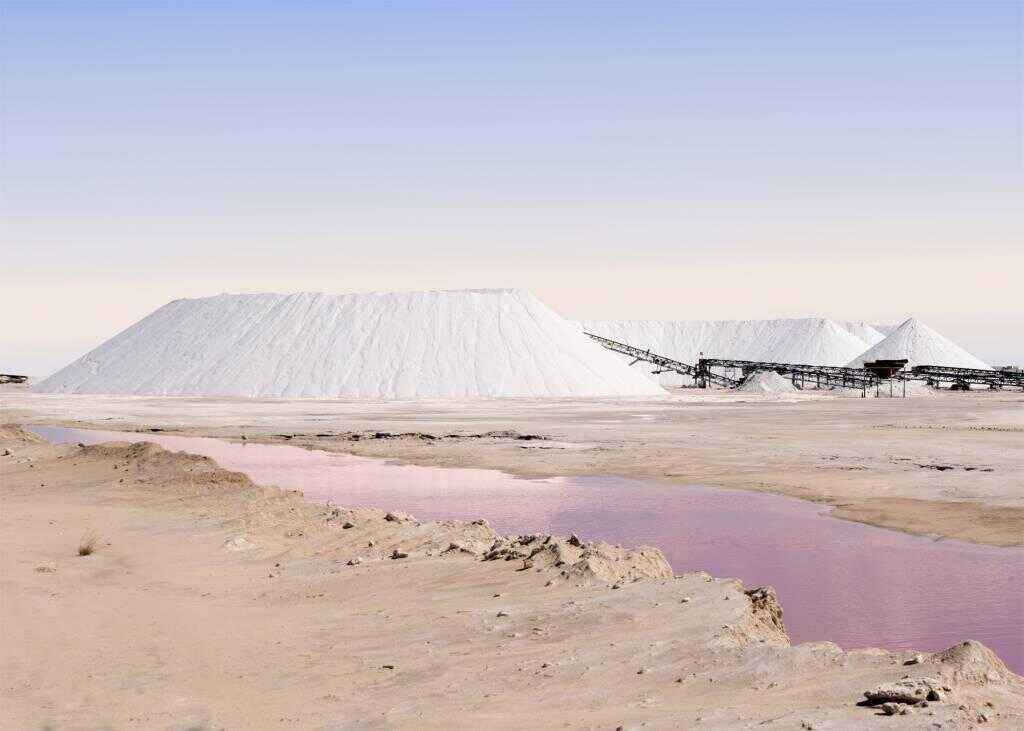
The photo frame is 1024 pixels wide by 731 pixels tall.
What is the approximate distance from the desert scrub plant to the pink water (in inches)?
217

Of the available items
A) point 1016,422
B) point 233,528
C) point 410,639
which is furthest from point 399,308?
point 410,639

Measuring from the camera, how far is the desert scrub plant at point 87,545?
13461 mm

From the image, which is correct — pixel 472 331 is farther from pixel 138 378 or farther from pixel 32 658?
pixel 32 658

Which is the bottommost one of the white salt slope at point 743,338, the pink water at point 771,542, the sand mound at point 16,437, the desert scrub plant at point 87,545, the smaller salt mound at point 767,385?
the pink water at point 771,542

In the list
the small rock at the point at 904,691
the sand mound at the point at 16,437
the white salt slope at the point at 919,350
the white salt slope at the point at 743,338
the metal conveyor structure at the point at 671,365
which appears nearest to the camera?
the small rock at the point at 904,691

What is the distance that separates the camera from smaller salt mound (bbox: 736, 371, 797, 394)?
87.2 meters

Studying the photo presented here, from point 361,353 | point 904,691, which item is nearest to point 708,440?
point 904,691

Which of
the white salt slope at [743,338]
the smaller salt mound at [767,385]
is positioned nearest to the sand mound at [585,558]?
the smaller salt mound at [767,385]

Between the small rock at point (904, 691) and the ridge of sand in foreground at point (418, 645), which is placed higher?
the small rock at point (904, 691)

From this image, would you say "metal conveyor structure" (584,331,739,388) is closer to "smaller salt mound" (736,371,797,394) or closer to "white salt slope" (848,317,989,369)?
"smaller salt mound" (736,371,797,394)

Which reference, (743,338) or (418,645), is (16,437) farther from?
(743,338)

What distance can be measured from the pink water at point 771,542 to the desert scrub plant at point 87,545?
18.1 feet

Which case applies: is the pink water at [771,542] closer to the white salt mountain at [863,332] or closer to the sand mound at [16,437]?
the sand mound at [16,437]

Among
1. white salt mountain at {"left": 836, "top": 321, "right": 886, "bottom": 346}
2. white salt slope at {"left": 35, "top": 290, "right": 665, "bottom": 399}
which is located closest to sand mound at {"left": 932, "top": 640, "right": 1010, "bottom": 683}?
white salt slope at {"left": 35, "top": 290, "right": 665, "bottom": 399}
